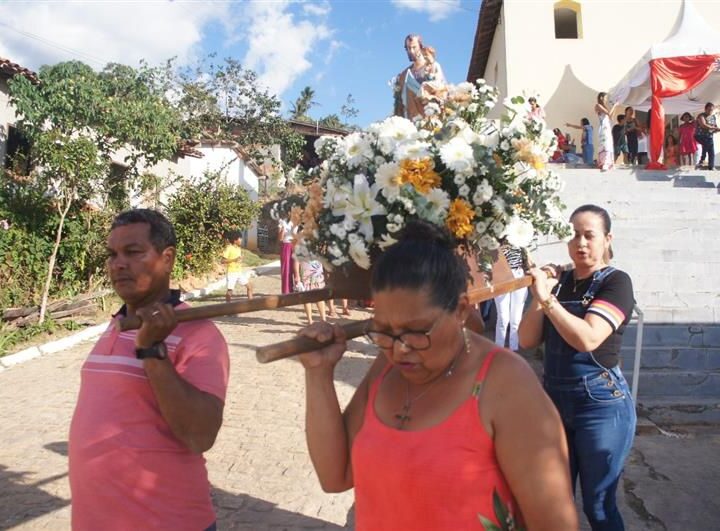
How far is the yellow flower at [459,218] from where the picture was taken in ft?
6.55

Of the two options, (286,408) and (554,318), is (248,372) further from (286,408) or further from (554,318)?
(554,318)

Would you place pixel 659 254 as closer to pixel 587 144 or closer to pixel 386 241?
pixel 386 241

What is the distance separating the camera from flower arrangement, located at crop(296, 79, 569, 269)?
6.58ft

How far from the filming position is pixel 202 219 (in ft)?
52.2

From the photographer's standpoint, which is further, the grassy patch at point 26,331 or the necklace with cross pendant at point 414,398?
the grassy patch at point 26,331

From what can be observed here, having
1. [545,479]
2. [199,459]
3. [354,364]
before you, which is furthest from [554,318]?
[354,364]

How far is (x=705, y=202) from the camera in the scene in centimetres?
1166

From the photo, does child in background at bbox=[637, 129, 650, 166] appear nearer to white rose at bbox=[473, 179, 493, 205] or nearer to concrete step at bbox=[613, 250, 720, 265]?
concrete step at bbox=[613, 250, 720, 265]

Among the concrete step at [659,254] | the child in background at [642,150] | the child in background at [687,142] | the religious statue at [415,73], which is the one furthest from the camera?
the child in background at [642,150]

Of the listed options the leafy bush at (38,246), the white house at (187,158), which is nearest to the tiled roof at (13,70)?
the white house at (187,158)

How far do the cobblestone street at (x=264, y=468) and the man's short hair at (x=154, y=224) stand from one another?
243cm

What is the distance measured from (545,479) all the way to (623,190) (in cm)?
1218

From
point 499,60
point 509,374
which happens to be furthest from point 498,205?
point 499,60

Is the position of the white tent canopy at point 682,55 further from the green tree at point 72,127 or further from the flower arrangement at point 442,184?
the flower arrangement at point 442,184
